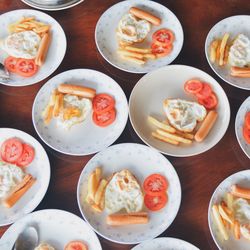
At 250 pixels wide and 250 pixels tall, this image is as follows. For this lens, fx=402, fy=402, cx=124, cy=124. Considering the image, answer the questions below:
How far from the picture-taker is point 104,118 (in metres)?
1.39

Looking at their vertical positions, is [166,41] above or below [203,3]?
below

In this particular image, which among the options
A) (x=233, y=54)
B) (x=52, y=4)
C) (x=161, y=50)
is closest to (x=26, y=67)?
(x=52, y=4)

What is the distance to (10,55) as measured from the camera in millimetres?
1483

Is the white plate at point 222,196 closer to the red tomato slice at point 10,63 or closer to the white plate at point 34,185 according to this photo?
the white plate at point 34,185

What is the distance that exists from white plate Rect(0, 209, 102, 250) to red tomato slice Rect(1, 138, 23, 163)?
0.20 metres

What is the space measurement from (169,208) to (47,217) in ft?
1.23

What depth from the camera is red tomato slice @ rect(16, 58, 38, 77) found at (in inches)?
56.7

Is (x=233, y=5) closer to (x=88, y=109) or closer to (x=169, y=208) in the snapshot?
(x=88, y=109)

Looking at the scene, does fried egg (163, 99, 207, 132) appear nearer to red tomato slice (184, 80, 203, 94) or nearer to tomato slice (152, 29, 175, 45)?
red tomato slice (184, 80, 203, 94)

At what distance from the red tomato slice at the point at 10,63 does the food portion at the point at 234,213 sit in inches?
33.3

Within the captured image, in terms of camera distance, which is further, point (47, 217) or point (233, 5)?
point (233, 5)

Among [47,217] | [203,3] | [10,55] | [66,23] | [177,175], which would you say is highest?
[203,3]

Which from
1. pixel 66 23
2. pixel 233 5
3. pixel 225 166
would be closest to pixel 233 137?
pixel 225 166

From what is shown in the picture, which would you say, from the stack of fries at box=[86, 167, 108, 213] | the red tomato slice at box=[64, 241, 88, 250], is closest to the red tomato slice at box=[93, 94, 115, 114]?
the stack of fries at box=[86, 167, 108, 213]
